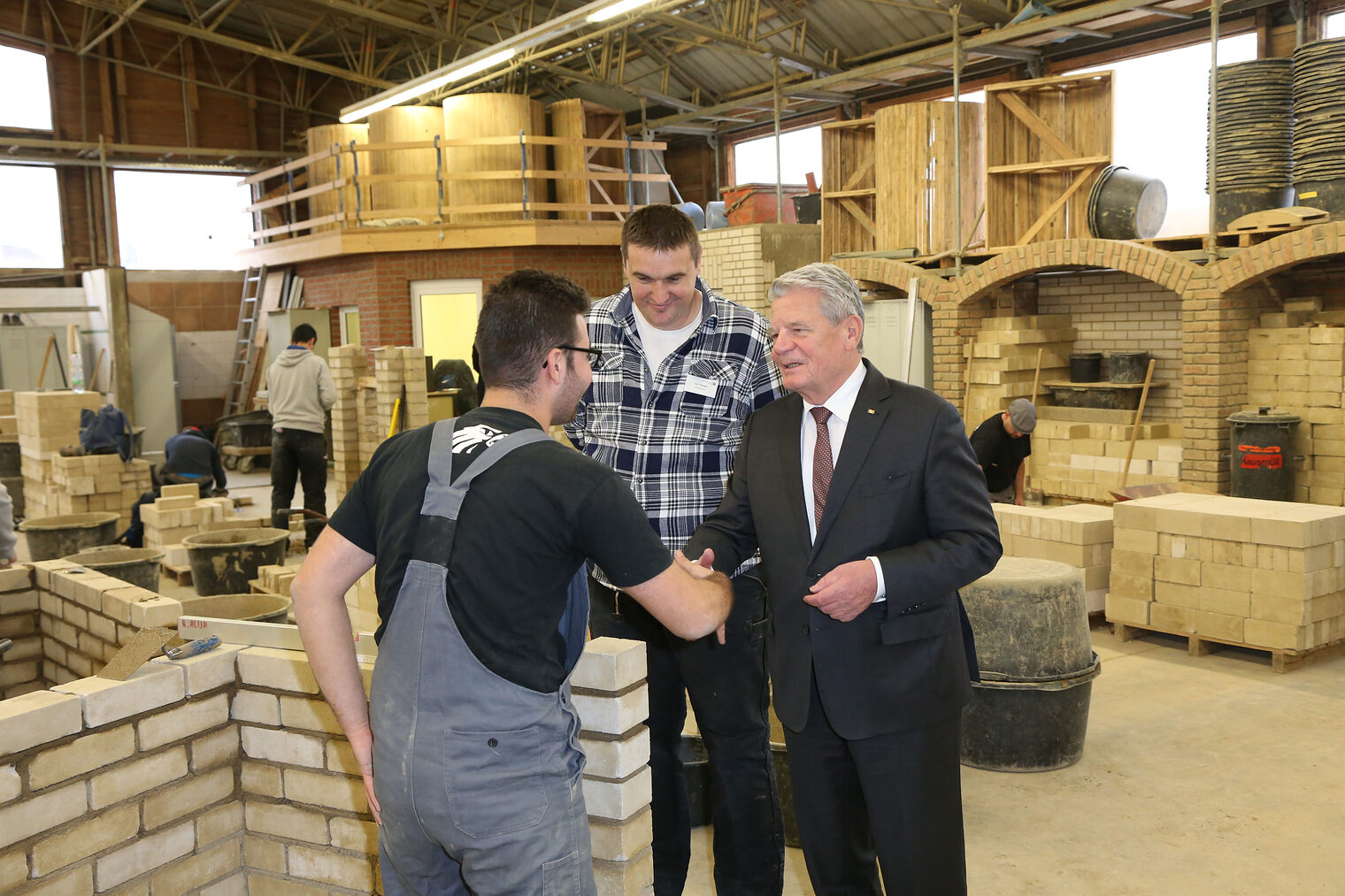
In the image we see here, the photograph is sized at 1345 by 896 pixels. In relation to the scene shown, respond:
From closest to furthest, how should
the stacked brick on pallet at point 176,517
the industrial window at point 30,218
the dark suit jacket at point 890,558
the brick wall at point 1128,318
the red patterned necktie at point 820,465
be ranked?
the dark suit jacket at point 890,558 < the red patterned necktie at point 820,465 < the stacked brick on pallet at point 176,517 < the brick wall at point 1128,318 < the industrial window at point 30,218

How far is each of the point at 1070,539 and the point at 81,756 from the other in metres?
5.67

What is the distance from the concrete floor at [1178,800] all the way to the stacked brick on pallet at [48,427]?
371 inches

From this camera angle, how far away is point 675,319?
3059mm

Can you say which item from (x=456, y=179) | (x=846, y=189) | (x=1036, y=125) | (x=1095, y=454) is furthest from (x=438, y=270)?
(x=1095, y=454)

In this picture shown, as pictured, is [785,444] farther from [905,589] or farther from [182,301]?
[182,301]

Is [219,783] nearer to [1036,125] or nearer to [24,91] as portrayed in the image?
[1036,125]

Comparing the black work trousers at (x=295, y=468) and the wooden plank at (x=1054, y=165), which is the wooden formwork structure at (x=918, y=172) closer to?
the wooden plank at (x=1054, y=165)

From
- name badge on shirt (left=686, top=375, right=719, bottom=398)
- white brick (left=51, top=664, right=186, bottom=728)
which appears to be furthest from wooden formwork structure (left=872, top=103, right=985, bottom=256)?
white brick (left=51, top=664, right=186, bottom=728)

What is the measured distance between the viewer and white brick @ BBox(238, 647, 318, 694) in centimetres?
303

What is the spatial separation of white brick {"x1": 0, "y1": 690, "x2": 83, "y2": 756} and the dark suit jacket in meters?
1.78

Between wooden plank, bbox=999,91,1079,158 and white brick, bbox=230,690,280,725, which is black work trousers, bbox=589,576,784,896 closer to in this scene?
white brick, bbox=230,690,280,725

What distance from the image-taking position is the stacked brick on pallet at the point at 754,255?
1319 centimetres

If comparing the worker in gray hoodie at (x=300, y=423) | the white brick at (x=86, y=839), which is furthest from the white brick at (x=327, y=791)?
the worker in gray hoodie at (x=300, y=423)

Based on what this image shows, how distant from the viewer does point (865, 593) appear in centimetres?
232
